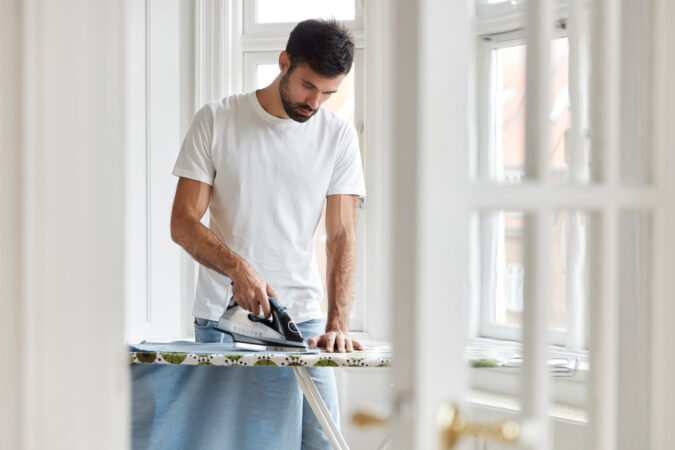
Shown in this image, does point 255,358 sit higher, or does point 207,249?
point 207,249

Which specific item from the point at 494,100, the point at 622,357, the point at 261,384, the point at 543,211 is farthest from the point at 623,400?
the point at 261,384

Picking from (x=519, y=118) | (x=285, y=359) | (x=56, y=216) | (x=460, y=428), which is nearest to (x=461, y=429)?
(x=460, y=428)

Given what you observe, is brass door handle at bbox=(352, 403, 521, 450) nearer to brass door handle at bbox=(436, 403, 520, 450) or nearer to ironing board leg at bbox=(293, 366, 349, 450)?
brass door handle at bbox=(436, 403, 520, 450)

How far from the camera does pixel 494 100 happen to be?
111 cm

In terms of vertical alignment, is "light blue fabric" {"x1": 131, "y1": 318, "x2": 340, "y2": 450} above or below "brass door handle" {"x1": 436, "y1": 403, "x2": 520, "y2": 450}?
below

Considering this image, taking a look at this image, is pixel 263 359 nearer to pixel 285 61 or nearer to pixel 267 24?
pixel 285 61

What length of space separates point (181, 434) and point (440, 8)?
174cm

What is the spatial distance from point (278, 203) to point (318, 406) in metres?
0.66

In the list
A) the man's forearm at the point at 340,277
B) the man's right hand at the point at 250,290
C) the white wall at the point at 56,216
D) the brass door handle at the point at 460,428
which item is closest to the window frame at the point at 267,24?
the man's forearm at the point at 340,277

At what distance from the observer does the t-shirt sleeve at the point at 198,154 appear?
240 centimetres

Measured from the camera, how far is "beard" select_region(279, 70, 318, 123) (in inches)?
94.8

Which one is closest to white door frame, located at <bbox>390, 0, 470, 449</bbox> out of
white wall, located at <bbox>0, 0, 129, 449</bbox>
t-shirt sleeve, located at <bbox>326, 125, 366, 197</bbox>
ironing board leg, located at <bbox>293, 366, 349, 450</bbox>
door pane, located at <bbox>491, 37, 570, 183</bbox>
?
door pane, located at <bbox>491, 37, 570, 183</bbox>

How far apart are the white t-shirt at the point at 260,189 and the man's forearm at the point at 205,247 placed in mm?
139

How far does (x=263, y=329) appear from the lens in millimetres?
2266
